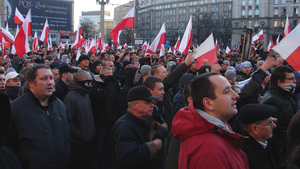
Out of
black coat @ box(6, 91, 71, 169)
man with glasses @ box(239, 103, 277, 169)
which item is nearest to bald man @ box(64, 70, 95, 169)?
black coat @ box(6, 91, 71, 169)

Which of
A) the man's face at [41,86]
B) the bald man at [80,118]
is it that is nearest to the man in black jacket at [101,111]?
the bald man at [80,118]

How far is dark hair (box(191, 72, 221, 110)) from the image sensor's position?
199cm

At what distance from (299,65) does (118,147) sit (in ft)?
11.0

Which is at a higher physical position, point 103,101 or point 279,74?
point 279,74

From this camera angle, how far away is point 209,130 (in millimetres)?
1824

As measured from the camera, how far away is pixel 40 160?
→ 9.65 ft

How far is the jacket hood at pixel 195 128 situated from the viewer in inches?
72.0

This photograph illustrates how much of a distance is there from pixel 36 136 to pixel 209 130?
2.05 m

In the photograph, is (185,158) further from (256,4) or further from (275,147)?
(256,4)

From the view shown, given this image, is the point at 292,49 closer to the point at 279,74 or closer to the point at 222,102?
the point at 279,74

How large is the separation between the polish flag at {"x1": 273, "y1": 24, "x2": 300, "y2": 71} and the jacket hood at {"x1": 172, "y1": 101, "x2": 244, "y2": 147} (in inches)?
121

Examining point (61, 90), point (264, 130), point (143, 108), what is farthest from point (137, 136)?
point (61, 90)

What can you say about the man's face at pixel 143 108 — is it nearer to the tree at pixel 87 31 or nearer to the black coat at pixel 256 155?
the black coat at pixel 256 155

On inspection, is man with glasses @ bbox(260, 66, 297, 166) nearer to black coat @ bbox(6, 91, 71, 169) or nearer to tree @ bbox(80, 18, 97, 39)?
black coat @ bbox(6, 91, 71, 169)
